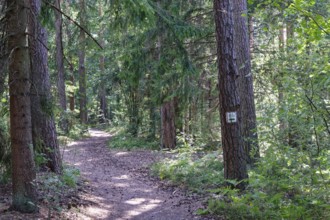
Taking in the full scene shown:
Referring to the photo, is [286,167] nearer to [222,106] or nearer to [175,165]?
[222,106]

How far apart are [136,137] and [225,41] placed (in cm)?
1607

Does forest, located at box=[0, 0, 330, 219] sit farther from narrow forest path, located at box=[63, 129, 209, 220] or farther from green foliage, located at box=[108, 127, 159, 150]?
green foliage, located at box=[108, 127, 159, 150]

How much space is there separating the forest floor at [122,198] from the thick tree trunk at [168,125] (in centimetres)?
368

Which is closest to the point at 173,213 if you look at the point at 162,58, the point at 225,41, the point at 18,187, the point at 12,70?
the point at 18,187

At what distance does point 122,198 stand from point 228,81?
423cm

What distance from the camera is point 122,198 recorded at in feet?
29.7

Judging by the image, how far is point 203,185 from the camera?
350 inches

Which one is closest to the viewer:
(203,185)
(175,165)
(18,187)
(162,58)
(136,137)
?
(18,187)

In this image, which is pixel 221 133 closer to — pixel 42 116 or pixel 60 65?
pixel 42 116

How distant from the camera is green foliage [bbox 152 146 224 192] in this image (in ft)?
29.4

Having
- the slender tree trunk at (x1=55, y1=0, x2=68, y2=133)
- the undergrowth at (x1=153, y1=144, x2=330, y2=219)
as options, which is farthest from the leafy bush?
the undergrowth at (x1=153, y1=144, x2=330, y2=219)

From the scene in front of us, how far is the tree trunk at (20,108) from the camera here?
564cm

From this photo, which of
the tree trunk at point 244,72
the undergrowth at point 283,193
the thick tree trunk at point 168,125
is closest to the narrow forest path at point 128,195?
the undergrowth at point 283,193

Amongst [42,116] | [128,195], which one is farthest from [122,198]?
[42,116]
